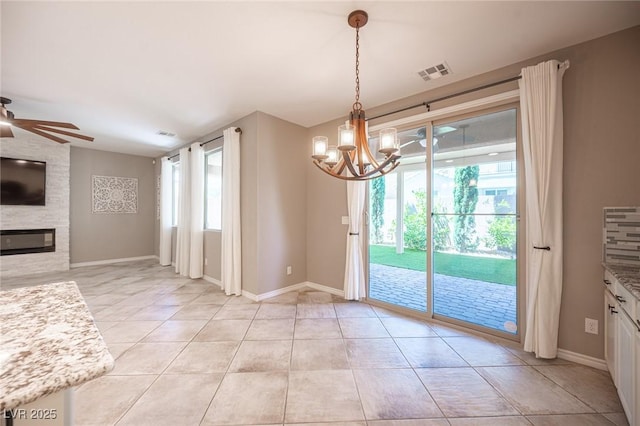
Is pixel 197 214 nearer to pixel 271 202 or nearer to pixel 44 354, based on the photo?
pixel 271 202

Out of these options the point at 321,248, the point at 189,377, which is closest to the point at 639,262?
the point at 321,248

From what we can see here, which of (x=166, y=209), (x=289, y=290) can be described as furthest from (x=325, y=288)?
(x=166, y=209)

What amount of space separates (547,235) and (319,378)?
90.1 inches

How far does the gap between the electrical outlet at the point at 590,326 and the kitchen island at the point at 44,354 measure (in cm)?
322

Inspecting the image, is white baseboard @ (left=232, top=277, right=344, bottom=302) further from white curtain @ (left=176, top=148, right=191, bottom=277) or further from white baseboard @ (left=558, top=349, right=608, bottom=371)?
white baseboard @ (left=558, top=349, right=608, bottom=371)

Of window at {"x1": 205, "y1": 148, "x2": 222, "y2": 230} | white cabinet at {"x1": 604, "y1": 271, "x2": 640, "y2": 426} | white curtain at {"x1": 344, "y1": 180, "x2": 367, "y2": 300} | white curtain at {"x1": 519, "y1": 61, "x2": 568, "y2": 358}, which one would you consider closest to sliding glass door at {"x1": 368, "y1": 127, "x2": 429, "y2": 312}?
white curtain at {"x1": 344, "y1": 180, "x2": 367, "y2": 300}

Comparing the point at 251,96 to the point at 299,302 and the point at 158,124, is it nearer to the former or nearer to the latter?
the point at 158,124

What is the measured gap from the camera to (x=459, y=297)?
2.94m

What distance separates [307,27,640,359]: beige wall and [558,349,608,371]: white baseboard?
0.10 feet

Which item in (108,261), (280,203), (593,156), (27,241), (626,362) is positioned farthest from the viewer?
(108,261)

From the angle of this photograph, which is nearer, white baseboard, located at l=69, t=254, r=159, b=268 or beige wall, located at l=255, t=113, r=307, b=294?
beige wall, located at l=255, t=113, r=307, b=294

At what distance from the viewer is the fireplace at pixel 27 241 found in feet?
15.6

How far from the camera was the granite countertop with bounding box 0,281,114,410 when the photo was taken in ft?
1.91

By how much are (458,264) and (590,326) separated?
43.5 inches
